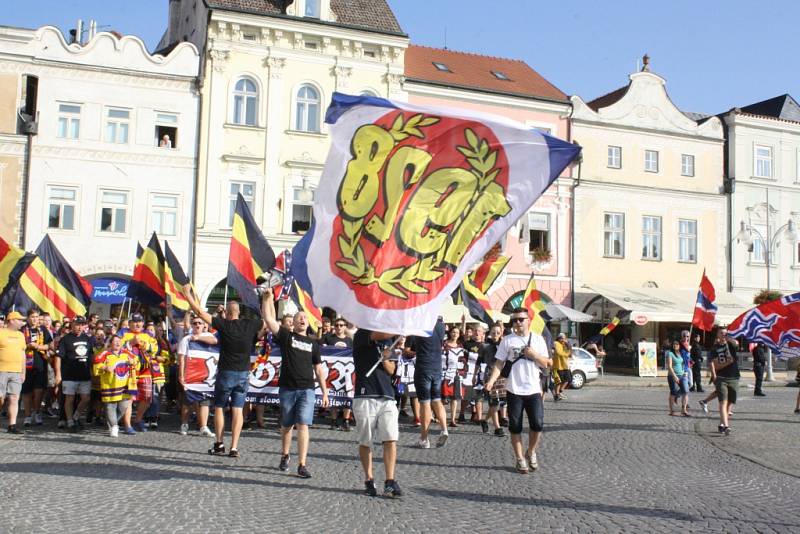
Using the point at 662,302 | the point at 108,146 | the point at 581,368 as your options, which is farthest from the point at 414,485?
the point at 662,302

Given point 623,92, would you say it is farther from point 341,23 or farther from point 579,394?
point 579,394

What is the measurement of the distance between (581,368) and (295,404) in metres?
18.1

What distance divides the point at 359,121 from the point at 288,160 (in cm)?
2252

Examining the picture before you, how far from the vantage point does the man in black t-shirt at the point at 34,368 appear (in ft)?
44.5

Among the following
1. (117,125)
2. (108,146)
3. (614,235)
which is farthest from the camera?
(614,235)

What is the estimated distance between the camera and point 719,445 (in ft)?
41.3

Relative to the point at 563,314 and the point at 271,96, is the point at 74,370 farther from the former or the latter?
the point at 563,314

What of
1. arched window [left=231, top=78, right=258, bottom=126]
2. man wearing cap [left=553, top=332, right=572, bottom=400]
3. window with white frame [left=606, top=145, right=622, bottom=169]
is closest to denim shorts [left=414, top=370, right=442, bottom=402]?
man wearing cap [left=553, top=332, right=572, bottom=400]

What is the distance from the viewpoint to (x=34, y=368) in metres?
13.6

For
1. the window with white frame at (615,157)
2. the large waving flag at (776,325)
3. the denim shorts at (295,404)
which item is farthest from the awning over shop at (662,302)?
the denim shorts at (295,404)

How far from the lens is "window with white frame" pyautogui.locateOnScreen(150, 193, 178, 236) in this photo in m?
29.1

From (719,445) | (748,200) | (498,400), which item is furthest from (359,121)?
(748,200)

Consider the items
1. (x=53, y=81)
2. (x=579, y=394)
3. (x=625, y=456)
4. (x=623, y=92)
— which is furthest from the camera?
(x=623, y=92)

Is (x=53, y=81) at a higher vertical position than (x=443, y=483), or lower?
higher
